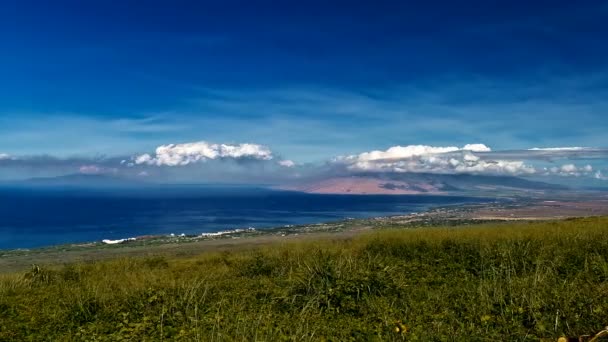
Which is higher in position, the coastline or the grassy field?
the grassy field

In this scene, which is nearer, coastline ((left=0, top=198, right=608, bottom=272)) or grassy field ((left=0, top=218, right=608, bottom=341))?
grassy field ((left=0, top=218, right=608, bottom=341))

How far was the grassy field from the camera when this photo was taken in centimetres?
683

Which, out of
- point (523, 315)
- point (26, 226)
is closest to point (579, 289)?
point (523, 315)

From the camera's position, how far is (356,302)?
8.86 meters

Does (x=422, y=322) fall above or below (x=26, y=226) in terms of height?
above

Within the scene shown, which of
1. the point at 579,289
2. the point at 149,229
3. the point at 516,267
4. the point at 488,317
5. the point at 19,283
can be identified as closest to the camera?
the point at 488,317

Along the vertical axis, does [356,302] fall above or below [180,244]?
above

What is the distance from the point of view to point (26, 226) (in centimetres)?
13975

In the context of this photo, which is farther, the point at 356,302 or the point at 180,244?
the point at 180,244

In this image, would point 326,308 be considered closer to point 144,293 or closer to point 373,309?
point 373,309

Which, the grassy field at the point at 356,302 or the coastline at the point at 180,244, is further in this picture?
the coastline at the point at 180,244

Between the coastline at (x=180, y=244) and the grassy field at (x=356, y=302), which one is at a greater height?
the grassy field at (x=356, y=302)

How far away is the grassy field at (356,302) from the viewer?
22.4ft

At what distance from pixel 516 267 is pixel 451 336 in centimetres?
618
